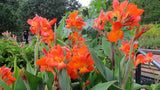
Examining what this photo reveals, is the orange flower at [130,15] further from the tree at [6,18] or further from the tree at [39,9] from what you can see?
the tree at [39,9]

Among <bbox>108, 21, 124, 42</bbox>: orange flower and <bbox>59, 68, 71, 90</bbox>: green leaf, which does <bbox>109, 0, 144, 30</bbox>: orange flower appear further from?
<bbox>59, 68, 71, 90</bbox>: green leaf

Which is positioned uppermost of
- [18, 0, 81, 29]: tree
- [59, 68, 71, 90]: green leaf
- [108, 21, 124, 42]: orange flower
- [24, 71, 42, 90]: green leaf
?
[18, 0, 81, 29]: tree

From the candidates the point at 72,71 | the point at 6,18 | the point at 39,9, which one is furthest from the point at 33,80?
the point at 39,9

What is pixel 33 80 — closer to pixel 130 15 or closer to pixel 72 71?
pixel 72 71

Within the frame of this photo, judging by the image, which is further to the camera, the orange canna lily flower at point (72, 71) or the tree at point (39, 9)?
the tree at point (39, 9)

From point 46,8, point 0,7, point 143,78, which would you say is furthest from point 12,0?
point 143,78

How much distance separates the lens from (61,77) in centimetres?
30

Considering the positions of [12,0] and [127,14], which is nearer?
[127,14]

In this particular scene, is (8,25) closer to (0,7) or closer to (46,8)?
(0,7)

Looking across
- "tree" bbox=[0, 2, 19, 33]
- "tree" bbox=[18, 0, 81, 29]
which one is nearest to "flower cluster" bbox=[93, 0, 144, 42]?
"tree" bbox=[0, 2, 19, 33]

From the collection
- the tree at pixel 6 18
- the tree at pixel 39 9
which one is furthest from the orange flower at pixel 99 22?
the tree at pixel 39 9

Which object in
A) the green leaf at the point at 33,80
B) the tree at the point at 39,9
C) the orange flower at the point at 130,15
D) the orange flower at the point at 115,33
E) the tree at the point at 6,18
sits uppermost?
the tree at the point at 39,9

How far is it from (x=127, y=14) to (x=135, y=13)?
0.9 inches

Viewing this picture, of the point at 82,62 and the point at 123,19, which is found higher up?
the point at 123,19
